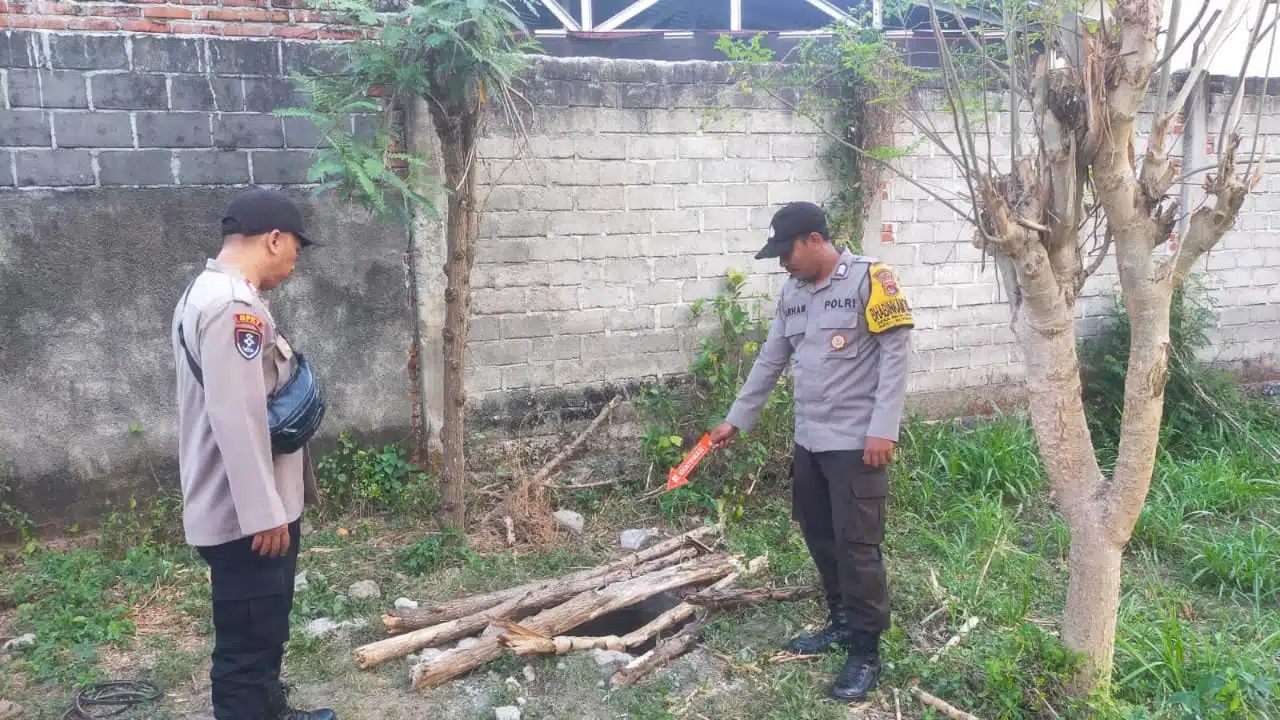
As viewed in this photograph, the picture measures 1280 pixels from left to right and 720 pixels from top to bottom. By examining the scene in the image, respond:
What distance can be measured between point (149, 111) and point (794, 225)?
10.4 ft

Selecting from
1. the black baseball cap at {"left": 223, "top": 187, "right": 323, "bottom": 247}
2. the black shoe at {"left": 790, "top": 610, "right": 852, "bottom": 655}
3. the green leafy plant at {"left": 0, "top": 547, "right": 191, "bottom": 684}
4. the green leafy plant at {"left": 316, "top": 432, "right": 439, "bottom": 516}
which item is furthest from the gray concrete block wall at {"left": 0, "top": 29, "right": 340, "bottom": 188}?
the black shoe at {"left": 790, "top": 610, "right": 852, "bottom": 655}

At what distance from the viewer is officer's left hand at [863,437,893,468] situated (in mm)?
3213

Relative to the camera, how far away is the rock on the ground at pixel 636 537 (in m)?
4.75

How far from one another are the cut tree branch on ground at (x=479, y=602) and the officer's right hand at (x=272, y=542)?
3.32ft

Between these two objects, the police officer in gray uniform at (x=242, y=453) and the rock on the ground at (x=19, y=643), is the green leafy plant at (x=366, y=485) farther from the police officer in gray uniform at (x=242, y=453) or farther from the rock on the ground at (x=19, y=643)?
the police officer in gray uniform at (x=242, y=453)

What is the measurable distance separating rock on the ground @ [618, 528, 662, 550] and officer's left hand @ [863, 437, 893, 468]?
5.99 ft

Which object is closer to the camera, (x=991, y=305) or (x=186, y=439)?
(x=186, y=439)

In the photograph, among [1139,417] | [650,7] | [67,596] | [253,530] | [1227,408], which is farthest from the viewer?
[650,7]

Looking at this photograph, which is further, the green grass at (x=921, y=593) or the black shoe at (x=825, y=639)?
the black shoe at (x=825, y=639)

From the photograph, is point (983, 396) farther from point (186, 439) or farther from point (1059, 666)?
point (186, 439)

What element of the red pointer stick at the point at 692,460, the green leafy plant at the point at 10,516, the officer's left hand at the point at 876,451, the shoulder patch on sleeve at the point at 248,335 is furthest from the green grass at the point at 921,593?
the shoulder patch on sleeve at the point at 248,335

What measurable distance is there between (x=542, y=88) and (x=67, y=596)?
3.35 m

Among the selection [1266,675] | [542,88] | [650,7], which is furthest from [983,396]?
[650,7]

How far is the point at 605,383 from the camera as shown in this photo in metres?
5.39
